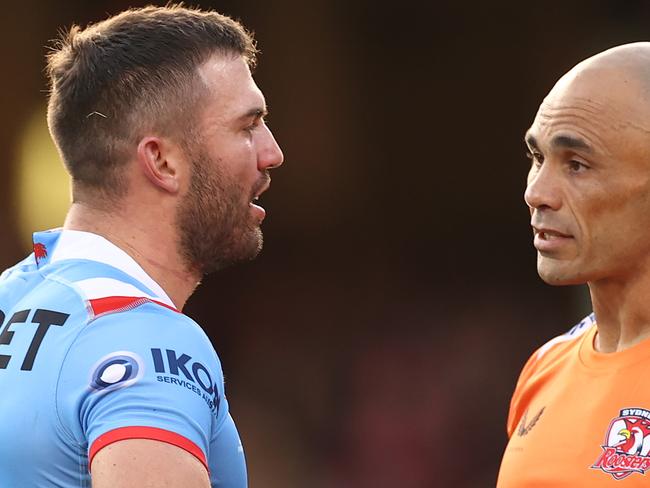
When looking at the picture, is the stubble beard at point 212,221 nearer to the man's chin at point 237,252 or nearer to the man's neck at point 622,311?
the man's chin at point 237,252

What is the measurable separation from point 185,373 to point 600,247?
116cm

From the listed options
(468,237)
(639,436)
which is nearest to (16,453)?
(639,436)

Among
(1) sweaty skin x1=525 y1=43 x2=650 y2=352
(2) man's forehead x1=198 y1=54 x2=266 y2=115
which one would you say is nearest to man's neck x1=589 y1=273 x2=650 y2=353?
(1) sweaty skin x1=525 y1=43 x2=650 y2=352

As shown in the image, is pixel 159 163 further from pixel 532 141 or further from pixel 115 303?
pixel 532 141

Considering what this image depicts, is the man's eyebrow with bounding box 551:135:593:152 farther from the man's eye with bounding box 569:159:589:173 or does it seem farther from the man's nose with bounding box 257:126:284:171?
the man's nose with bounding box 257:126:284:171

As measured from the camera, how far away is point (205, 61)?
2.66 m

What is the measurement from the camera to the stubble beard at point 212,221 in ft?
8.66

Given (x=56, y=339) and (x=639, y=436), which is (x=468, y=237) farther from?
(x=56, y=339)

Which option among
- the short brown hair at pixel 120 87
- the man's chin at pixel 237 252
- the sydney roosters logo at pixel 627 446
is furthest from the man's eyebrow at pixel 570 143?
the short brown hair at pixel 120 87

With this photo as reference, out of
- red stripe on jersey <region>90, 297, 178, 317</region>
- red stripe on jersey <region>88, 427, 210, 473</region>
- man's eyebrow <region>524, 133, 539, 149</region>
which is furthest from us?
man's eyebrow <region>524, 133, 539, 149</region>

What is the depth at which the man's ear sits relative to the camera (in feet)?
8.43

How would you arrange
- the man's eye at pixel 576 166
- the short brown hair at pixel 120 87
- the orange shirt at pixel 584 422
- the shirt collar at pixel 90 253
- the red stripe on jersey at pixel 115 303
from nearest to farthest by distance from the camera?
the red stripe on jersey at pixel 115 303, the shirt collar at pixel 90 253, the short brown hair at pixel 120 87, the orange shirt at pixel 584 422, the man's eye at pixel 576 166

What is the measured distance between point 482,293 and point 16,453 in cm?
661

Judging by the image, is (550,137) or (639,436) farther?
(550,137)
